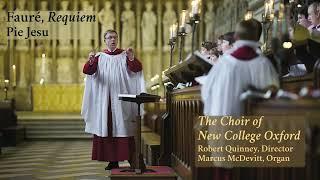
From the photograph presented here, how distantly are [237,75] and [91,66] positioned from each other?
12.6ft

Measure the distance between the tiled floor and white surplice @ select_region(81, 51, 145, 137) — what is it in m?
0.63

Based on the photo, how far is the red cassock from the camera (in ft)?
24.2

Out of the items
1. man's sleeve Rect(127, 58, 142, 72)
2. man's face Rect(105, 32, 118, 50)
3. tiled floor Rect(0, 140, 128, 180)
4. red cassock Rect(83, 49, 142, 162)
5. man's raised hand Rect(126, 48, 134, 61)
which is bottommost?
tiled floor Rect(0, 140, 128, 180)

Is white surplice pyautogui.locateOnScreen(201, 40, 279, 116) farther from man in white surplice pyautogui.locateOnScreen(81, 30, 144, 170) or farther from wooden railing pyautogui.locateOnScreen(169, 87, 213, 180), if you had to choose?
man in white surplice pyautogui.locateOnScreen(81, 30, 144, 170)

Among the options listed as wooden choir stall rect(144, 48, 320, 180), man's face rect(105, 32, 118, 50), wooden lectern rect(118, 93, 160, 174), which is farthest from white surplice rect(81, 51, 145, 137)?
wooden lectern rect(118, 93, 160, 174)

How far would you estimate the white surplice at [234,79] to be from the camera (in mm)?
3803

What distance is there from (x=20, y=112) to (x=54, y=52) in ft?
7.00

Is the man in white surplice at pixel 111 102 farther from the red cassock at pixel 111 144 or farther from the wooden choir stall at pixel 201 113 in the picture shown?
the wooden choir stall at pixel 201 113

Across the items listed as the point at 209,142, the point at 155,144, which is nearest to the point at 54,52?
the point at 155,144

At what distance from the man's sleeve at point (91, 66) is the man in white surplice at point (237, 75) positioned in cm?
365

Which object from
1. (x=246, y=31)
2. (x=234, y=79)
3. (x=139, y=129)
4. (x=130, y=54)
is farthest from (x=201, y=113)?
(x=130, y=54)

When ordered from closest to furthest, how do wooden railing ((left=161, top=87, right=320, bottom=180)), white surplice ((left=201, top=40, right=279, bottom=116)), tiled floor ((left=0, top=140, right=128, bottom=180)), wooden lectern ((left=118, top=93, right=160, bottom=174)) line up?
wooden railing ((left=161, top=87, right=320, bottom=180))
white surplice ((left=201, top=40, right=279, bottom=116))
wooden lectern ((left=118, top=93, right=160, bottom=174))
tiled floor ((left=0, top=140, right=128, bottom=180))

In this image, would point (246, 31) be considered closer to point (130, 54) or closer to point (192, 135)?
point (192, 135)

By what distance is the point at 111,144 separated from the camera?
24.4 ft
